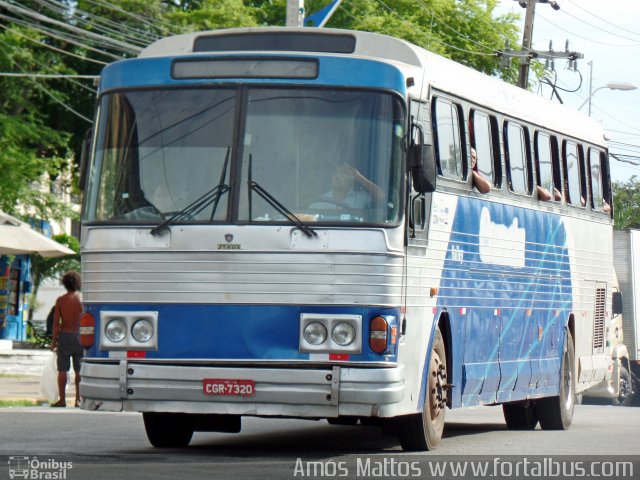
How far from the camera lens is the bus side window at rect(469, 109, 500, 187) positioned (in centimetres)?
1548

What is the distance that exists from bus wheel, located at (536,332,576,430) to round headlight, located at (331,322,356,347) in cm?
704

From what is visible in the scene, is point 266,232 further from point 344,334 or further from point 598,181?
point 598,181

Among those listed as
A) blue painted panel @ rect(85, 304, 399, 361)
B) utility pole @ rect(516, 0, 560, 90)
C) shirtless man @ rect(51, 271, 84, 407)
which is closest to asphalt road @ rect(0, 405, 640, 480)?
blue painted panel @ rect(85, 304, 399, 361)

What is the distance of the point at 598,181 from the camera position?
69.1ft

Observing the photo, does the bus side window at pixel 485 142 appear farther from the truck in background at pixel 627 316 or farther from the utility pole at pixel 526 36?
the utility pole at pixel 526 36

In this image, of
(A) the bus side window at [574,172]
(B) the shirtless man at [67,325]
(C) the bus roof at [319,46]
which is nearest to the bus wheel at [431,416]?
(C) the bus roof at [319,46]

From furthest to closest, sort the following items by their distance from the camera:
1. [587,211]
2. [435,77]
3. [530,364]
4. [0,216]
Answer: [0,216]
[587,211]
[530,364]
[435,77]

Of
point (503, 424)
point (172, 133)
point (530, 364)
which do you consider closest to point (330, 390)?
point (172, 133)

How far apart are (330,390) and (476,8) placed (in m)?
39.4

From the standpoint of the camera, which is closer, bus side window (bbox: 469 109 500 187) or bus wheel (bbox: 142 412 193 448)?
bus wheel (bbox: 142 412 193 448)

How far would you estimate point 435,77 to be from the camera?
14.1 meters

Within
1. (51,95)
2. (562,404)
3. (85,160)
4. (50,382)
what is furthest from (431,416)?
(51,95)

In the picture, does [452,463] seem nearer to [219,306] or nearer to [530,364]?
[219,306]

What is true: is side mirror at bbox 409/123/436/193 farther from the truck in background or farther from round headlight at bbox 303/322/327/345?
the truck in background
